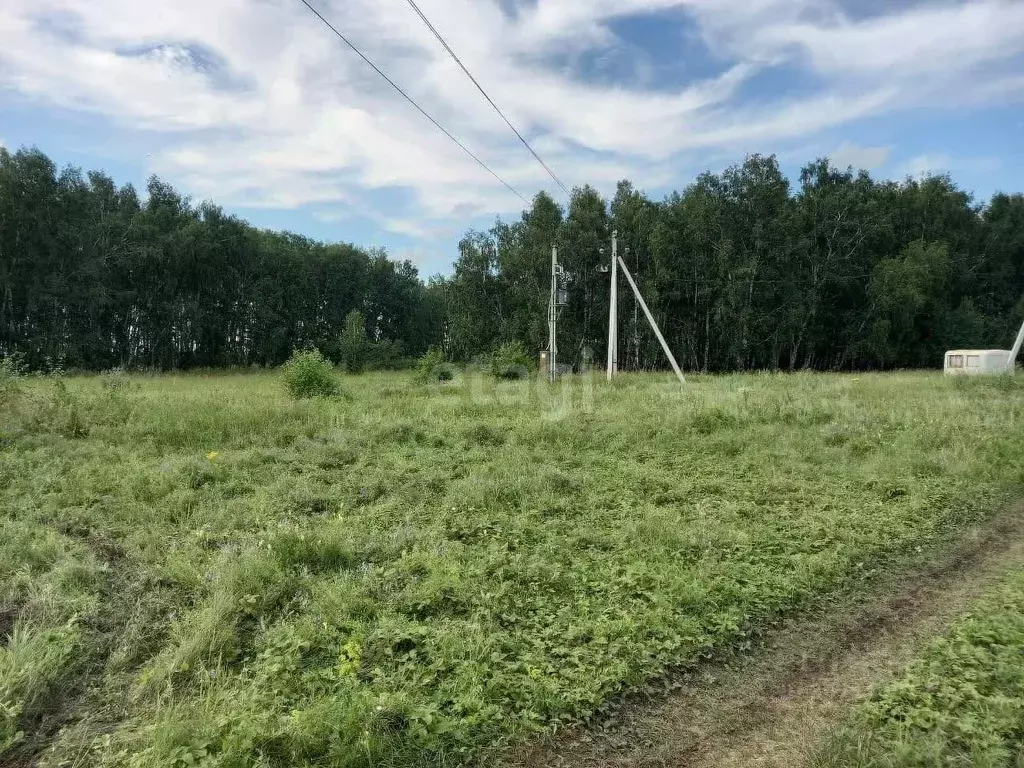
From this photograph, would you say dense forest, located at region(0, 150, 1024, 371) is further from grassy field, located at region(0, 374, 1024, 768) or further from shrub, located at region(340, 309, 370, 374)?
grassy field, located at region(0, 374, 1024, 768)

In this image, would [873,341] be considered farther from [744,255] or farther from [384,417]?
[384,417]

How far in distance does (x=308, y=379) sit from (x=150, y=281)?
23288mm

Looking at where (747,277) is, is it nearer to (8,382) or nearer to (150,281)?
(8,382)

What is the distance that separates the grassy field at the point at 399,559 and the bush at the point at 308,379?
4637mm

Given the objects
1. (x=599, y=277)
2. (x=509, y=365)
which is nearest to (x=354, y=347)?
(x=599, y=277)

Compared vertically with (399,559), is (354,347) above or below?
above

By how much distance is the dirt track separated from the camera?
8.32 ft

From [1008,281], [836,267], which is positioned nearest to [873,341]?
[836,267]

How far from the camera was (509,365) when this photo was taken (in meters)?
19.5

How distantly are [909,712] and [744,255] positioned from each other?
102 feet

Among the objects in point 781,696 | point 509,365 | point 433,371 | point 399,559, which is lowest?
point 781,696

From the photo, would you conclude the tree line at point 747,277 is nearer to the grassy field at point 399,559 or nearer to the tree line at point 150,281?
the tree line at point 150,281

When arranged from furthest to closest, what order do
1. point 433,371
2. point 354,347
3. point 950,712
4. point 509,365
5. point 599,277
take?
point 354,347 < point 599,277 < point 509,365 < point 433,371 < point 950,712

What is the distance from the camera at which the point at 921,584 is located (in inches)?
162
